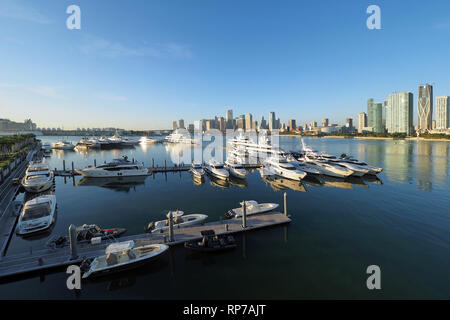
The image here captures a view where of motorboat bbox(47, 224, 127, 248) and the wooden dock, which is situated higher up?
motorboat bbox(47, 224, 127, 248)

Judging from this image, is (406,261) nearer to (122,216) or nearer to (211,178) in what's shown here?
(122,216)

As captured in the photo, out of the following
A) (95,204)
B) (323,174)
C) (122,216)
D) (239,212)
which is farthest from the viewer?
(323,174)

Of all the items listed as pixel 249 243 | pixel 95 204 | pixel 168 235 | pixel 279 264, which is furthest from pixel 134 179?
pixel 279 264

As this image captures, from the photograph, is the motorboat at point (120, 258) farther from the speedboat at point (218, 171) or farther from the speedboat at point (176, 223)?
the speedboat at point (218, 171)

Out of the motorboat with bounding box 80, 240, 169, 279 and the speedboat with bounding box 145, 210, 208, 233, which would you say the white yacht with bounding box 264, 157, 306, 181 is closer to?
the speedboat with bounding box 145, 210, 208, 233

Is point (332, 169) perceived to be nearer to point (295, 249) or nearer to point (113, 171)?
point (295, 249)

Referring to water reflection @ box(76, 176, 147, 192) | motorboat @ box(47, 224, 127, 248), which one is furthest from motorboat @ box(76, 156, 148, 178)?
motorboat @ box(47, 224, 127, 248)
